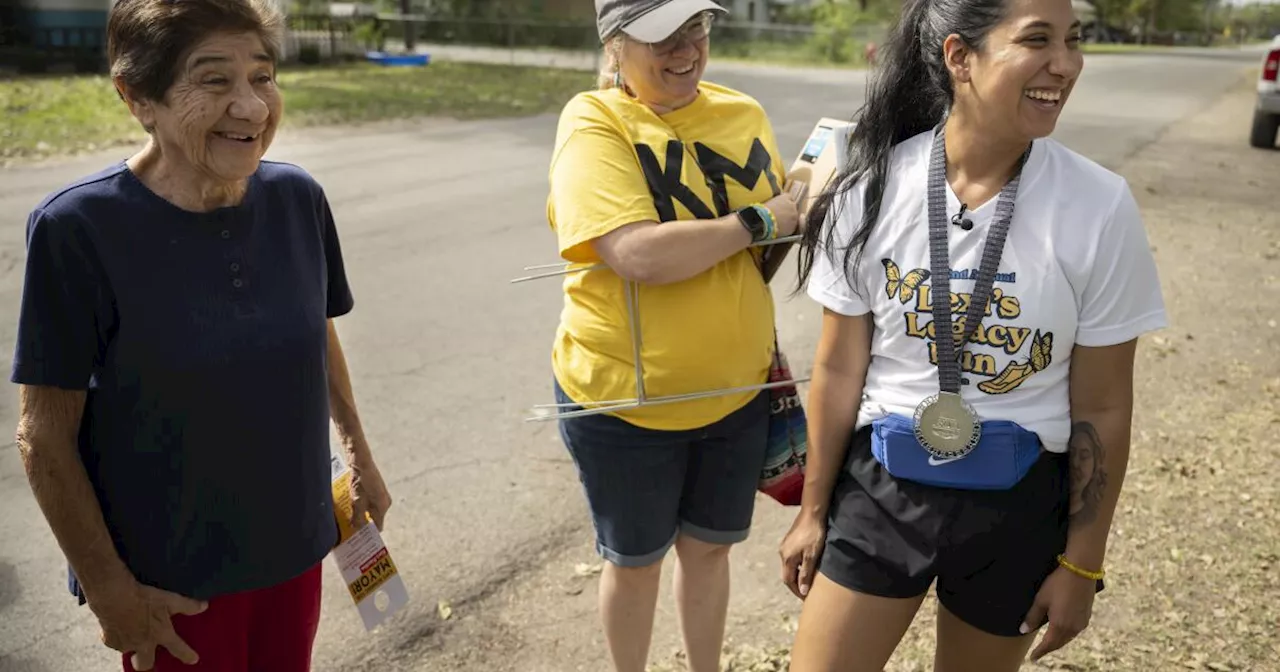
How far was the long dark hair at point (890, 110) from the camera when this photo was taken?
2076mm

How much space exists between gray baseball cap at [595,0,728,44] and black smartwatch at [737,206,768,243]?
0.43 metres

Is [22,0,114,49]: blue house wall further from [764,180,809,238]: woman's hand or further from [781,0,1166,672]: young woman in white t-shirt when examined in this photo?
[781,0,1166,672]: young woman in white t-shirt

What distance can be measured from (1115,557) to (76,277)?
3516mm

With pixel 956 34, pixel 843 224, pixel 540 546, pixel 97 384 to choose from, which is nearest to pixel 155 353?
pixel 97 384

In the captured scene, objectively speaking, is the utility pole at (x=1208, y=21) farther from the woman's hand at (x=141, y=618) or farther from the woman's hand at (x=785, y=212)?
the woman's hand at (x=141, y=618)

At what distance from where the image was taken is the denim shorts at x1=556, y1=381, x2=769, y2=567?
8.50ft

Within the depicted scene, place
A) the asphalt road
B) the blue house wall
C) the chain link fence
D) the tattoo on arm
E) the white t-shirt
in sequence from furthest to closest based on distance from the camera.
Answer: the chain link fence, the blue house wall, the asphalt road, the tattoo on arm, the white t-shirt

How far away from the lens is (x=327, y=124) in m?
14.0

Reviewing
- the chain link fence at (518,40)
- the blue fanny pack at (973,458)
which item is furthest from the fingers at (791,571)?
the chain link fence at (518,40)

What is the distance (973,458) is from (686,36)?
114 cm

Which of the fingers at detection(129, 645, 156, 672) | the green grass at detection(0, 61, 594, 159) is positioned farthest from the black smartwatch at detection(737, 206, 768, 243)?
the green grass at detection(0, 61, 594, 159)

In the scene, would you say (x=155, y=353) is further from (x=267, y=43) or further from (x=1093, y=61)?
(x=1093, y=61)

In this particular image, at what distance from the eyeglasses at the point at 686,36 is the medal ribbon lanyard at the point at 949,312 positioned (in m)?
0.74

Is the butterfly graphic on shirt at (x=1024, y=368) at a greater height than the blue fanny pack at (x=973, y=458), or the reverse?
the butterfly graphic on shirt at (x=1024, y=368)
